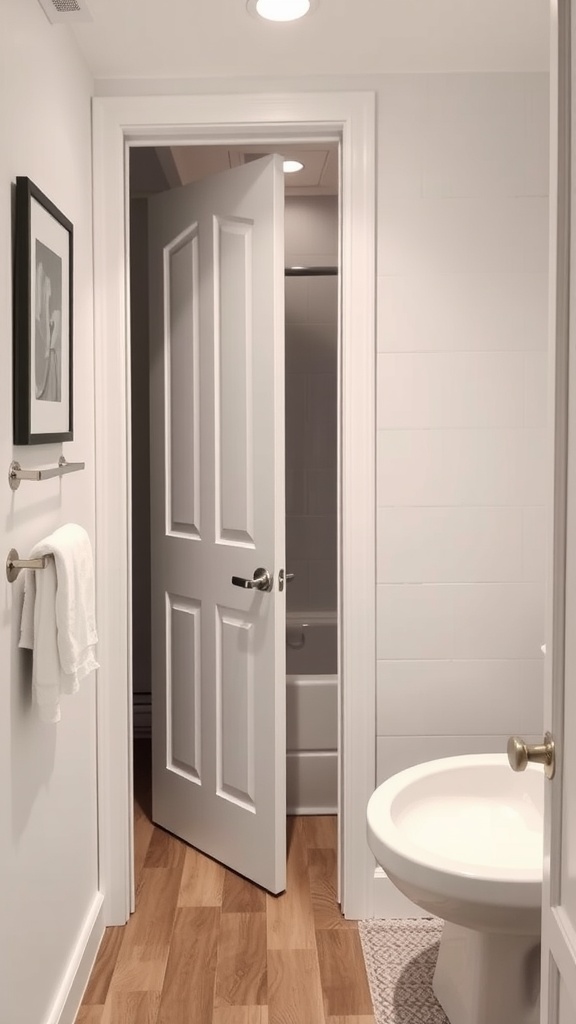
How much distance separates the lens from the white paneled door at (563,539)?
3.50 ft

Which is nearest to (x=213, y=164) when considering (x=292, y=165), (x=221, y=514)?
(x=292, y=165)

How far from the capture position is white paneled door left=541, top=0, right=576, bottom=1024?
1.07 metres

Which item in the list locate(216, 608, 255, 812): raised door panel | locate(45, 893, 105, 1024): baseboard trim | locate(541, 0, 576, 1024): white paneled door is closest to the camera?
locate(541, 0, 576, 1024): white paneled door

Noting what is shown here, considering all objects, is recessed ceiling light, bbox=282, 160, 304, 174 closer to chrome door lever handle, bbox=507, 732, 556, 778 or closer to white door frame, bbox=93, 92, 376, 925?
white door frame, bbox=93, 92, 376, 925

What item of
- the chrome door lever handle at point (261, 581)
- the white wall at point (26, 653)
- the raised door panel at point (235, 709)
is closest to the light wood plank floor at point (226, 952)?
the white wall at point (26, 653)

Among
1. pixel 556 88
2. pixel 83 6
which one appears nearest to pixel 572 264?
pixel 556 88

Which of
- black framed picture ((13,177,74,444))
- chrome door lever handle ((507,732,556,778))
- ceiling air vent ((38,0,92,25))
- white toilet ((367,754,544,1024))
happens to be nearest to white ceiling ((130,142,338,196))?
ceiling air vent ((38,0,92,25))

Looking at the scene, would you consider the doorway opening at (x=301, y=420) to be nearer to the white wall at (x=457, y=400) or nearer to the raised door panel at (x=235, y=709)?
the raised door panel at (x=235, y=709)

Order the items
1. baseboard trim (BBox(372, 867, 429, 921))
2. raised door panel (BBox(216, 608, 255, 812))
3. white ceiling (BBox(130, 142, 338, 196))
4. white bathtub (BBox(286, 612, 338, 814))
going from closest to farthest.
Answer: baseboard trim (BBox(372, 867, 429, 921)) → raised door panel (BBox(216, 608, 255, 812)) → white bathtub (BBox(286, 612, 338, 814)) → white ceiling (BBox(130, 142, 338, 196))

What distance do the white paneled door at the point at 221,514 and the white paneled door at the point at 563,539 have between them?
148 cm

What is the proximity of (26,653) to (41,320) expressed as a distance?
64 cm

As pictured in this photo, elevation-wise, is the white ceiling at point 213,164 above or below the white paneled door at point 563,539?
Answer: above

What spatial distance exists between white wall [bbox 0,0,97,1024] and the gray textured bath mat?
729mm

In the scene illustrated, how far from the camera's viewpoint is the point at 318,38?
219 centimetres
